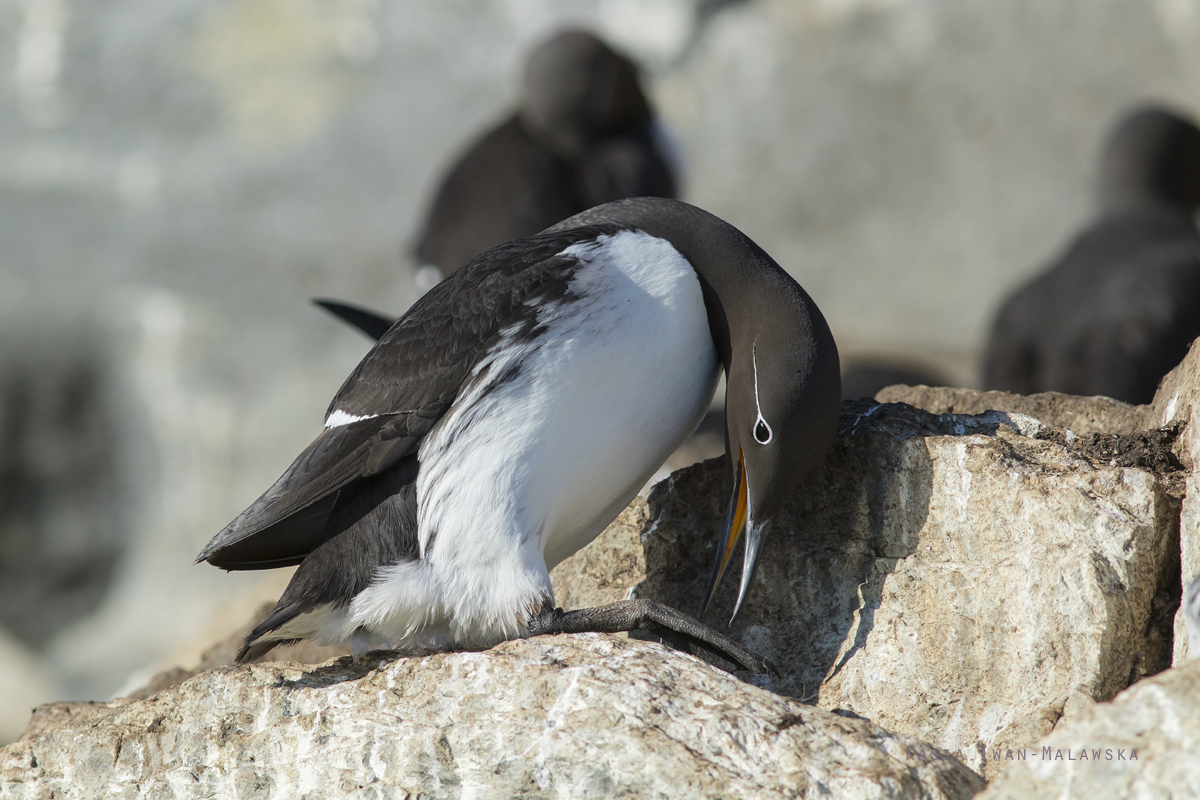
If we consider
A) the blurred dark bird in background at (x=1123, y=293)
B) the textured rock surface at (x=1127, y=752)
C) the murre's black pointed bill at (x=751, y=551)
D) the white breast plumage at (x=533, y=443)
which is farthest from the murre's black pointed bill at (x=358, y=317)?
the blurred dark bird in background at (x=1123, y=293)

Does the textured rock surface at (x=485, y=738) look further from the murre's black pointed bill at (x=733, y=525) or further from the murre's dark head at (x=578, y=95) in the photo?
the murre's dark head at (x=578, y=95)

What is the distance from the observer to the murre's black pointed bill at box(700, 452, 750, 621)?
10.5ft

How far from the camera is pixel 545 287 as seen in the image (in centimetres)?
313

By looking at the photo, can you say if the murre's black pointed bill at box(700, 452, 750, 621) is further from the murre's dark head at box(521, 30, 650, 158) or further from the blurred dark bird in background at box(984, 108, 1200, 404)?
the murre's dark head at box(521, 30, 650, 158)

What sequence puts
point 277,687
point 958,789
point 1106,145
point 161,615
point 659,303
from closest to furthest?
point 958,789 → point 277,687 → point 659,303 → point 1106,145 → point 161,615

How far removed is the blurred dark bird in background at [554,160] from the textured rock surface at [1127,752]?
4.37m

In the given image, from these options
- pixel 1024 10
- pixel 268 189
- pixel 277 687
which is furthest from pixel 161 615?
pixel 1024 10

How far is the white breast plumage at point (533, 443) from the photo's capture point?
305 centimetres

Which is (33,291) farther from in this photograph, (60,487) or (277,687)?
(277,687)

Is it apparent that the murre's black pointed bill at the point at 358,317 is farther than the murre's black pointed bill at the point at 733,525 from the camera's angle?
Yes

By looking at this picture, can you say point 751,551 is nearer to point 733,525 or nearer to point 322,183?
point 733,525

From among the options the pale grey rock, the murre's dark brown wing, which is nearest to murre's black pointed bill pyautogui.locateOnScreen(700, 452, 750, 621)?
the murre's dark brown wing

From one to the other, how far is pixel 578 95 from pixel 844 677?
431 centimetres

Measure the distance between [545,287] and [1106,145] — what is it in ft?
18.8
